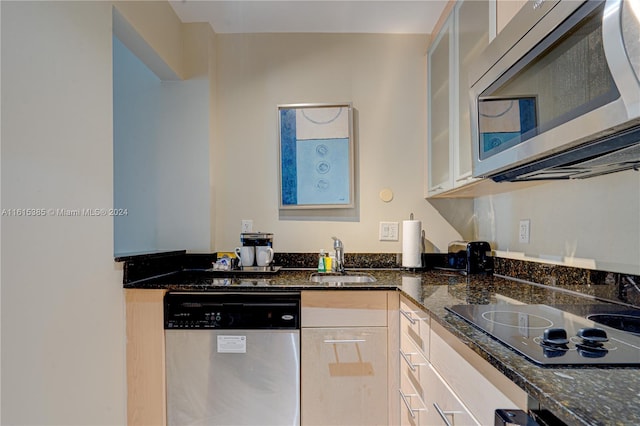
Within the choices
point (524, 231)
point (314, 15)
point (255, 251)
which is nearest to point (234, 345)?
point (255, 251)

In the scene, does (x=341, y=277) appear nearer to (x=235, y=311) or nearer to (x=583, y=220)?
(x=235, y=311)

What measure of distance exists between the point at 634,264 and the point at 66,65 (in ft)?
6.57

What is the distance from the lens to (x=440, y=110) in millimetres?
1938

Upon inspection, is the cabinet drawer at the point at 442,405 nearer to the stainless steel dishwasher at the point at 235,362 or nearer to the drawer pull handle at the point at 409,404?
the drawer pull handle at the point at 409,404

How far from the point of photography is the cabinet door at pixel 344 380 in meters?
1.55

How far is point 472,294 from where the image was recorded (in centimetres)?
131

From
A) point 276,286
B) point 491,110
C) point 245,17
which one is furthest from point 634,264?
point 245,17

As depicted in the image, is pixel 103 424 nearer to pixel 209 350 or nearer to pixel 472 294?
pixel 209 350

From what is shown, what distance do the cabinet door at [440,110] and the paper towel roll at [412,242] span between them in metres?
0.24

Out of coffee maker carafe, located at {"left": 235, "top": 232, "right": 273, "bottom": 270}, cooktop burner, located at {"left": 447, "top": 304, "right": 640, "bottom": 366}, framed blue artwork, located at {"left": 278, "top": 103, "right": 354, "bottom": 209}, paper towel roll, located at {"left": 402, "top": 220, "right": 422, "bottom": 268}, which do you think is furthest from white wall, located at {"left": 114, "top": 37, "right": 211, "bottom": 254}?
cooktop burner, located at {"left": 447, "top": 304, "right": 640, "bottom": 366}

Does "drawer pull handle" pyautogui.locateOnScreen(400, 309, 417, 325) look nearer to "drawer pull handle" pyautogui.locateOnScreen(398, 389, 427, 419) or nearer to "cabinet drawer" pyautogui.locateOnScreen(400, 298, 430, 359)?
"cabinet drawer" pyautogui.locateOnScreen(400, 298, 430, 359)

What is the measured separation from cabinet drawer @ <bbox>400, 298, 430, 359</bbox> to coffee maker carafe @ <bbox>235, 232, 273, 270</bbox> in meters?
0.86

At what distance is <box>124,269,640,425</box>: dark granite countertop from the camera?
49 centimetres

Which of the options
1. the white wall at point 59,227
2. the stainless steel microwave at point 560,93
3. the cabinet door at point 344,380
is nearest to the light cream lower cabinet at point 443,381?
the cabinet door at point 344,380
